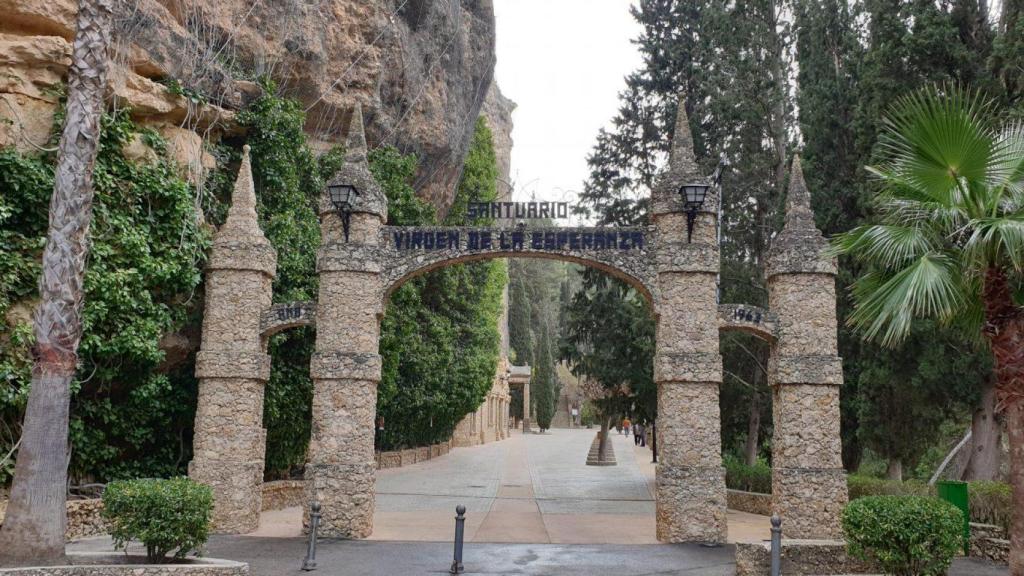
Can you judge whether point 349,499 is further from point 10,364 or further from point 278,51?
point 278,51

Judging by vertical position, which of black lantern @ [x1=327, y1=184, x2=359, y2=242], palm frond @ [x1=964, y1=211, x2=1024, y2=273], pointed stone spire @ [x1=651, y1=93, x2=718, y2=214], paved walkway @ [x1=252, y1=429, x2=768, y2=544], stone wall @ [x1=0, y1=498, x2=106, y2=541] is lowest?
paved walkway @ [x1=252, y1=429, x2=768, y2=544]

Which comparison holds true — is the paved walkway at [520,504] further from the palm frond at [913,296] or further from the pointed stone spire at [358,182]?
the palm frond at [913,296]

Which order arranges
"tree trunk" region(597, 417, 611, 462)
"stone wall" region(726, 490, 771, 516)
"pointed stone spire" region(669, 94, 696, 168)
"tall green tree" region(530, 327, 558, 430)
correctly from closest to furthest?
1. "pointed stone spire" region(669, 94, 696, 168)
2. "stone wall" region(726, 490, 771, 516)
3. "tree trunk" region(597, 417, 611, 462)
4. "tall green tree" region(530, 327, 558, 430)

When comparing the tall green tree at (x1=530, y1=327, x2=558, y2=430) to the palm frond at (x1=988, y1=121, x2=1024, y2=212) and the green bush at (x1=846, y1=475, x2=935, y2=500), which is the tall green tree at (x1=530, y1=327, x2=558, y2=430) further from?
the palm frond at (x1=988, y1=121, x2=1024, y2=212)

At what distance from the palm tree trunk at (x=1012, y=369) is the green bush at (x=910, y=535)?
0.88 meters

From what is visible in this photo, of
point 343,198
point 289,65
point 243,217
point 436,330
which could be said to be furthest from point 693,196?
point 436,330

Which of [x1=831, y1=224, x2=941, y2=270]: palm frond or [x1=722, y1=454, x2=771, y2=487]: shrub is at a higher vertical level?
[x1=831, y1=224, x2=941, y2=270]: palm frond

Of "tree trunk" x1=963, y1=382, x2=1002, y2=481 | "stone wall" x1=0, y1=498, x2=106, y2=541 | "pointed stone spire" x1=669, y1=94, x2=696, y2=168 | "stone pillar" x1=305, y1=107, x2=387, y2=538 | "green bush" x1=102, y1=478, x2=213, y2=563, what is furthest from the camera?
"tree trunk" x1=963, y1=382, x2=1002, y2=481

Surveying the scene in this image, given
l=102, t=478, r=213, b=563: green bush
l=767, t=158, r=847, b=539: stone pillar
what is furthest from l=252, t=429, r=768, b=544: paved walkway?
l=102, t=478, r=213, b=563: green bush

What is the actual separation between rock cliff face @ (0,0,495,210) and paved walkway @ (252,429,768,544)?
8.49 meters

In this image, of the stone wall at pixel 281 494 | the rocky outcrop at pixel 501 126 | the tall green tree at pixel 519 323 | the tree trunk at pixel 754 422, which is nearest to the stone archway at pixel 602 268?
the stone wall at pixel 281 494

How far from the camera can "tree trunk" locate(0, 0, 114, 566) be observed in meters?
9.47

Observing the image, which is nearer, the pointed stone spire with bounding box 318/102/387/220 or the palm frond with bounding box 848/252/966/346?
the palm frond with bounding box 848/252/966/346

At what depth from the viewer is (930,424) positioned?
17266 millimetres
